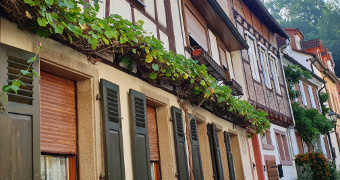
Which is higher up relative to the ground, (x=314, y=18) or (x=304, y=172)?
(x=314, y=18)

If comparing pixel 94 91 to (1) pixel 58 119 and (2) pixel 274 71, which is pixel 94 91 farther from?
(2) pixel 274 71

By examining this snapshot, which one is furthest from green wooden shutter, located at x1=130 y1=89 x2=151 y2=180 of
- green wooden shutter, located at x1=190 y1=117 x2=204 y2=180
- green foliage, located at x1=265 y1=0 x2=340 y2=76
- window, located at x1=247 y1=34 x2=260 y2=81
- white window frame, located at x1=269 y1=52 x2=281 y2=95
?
green foliage, located at x1=265 y1=0 x2=340 y2=76

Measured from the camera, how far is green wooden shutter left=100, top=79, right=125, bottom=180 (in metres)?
5.00

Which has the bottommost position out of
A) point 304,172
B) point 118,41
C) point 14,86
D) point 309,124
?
point 304,172

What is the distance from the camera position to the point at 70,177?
4828 millimetres

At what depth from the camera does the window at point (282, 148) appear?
15194mm

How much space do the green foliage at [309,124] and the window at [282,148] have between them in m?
1.93

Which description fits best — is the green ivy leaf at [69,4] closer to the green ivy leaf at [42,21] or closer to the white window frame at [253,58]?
the green ivy leaf at [42,21]

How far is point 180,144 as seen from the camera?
7.25m

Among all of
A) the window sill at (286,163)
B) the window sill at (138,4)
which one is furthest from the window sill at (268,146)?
the window sill at (138,4)

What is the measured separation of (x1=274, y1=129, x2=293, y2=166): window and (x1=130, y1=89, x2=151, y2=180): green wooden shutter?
32.2 ft

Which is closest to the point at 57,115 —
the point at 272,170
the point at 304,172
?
the point at 272,170

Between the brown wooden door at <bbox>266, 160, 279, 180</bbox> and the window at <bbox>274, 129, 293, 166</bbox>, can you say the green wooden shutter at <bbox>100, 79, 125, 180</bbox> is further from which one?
the window at <bbox>274, 129, 293, 166</bbox>

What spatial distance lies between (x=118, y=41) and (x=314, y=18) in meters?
45.0
